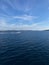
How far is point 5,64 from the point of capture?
2564 centimetres

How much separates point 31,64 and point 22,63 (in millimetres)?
2526

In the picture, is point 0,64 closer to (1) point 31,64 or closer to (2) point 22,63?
(2) point 22,63

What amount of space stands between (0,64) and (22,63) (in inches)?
232

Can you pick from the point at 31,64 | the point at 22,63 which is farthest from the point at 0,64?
the point at 31,64

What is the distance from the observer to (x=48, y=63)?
88.7ft

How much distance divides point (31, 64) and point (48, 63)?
4.91m

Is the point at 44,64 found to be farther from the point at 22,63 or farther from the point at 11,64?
the point at 11,64

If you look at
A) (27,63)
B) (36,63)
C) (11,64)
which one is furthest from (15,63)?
(36,63)

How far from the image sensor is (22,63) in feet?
87.7

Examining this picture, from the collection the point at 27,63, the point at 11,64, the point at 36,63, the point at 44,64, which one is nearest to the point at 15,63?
the point at 11,64

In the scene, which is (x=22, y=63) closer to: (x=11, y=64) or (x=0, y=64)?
(x=11, y=64)

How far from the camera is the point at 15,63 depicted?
26531mm

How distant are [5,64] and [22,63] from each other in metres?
4.60

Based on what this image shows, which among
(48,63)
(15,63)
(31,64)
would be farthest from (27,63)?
(48,63)
